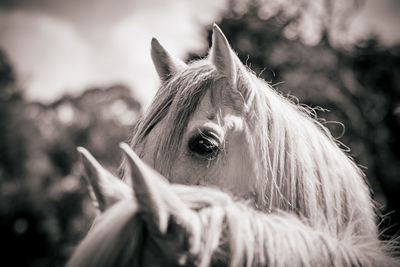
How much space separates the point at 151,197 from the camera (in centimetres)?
88

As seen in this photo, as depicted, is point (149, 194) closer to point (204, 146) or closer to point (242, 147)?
point (204, 146)

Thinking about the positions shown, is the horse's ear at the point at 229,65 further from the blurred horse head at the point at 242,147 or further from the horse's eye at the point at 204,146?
the horse's eye at the point at 204,146

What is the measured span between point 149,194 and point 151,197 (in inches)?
0.4

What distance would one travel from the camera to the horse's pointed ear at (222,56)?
2.07 meters

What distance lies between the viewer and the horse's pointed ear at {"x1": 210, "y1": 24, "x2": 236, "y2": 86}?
81.6 inches

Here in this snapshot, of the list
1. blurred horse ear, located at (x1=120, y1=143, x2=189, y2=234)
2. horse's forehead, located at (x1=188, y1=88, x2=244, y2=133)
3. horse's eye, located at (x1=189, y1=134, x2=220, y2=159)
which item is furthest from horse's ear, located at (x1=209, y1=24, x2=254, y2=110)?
blurred horse ear, located at (x1=120, y1=143, x2=189, y2=234)

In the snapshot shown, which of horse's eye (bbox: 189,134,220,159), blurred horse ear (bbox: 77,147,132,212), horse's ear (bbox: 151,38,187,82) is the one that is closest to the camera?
blurred horse ear (bbox: 77,147,132,212)

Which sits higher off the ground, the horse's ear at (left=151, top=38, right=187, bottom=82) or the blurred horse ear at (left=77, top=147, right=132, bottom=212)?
the horse's ear at (left=151, top=38, right=187, bottom=82)

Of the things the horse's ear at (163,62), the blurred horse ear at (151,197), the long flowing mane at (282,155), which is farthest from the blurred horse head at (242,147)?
the blurred horse ear at (151,197)

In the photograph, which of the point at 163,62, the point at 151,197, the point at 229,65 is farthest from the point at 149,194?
the point at 163,62

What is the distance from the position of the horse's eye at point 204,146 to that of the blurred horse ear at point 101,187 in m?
0.93

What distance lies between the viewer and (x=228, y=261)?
1.03 meters

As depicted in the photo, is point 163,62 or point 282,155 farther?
point 163,62

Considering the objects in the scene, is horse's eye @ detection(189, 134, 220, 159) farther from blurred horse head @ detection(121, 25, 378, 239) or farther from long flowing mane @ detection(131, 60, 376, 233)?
long flowing mane @ detection(131, 60, 376, 233)
